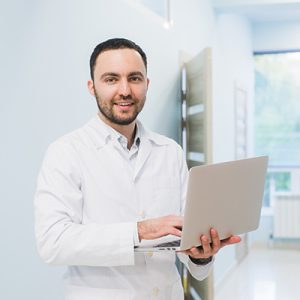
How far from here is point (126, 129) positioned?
1.41 meters

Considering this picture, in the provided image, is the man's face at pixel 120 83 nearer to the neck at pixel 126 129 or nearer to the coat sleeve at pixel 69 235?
the neck at pixel 126 129

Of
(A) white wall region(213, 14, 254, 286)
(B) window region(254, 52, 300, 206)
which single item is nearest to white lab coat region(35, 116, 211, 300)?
(A) white wall region(213, 14, 254, 286)

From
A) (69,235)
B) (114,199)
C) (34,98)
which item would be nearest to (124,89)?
(114,199)

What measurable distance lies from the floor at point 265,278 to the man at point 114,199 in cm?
292

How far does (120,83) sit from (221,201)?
1.32ft

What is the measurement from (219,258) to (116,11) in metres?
2.63

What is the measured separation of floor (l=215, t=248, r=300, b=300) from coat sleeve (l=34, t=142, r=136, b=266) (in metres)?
3.12

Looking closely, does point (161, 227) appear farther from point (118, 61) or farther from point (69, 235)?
point (118, 61)

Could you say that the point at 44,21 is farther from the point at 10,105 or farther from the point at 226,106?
the point at 226,106

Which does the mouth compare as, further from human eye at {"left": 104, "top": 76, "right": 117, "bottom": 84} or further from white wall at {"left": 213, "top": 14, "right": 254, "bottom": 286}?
white wall at {"left": 213, "top": 14, "right": 254, "bottom": 286}

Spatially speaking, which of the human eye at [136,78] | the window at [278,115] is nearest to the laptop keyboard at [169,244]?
the human eye at [136,78]

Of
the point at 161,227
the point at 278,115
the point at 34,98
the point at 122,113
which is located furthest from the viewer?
the point at 278,115

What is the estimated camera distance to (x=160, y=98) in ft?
10.1

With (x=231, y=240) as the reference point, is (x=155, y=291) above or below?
below
